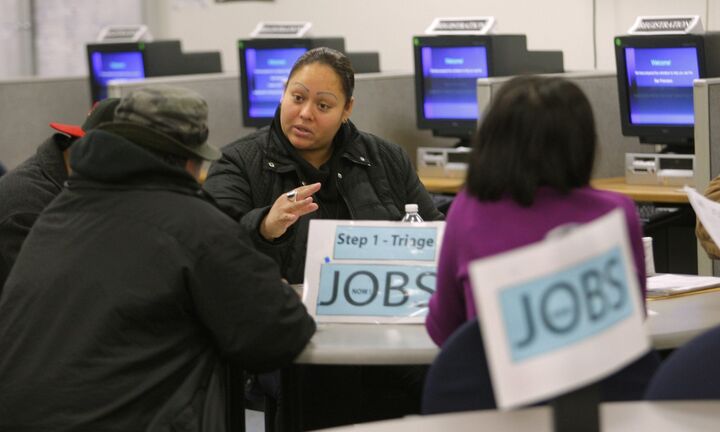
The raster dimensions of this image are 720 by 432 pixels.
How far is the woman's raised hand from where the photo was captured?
2676 millimetres

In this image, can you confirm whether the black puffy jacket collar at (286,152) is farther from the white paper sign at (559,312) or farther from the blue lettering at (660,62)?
the blue lettering at (660,62)

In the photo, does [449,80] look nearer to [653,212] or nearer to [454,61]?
[454,61]

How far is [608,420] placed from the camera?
1.53 meters

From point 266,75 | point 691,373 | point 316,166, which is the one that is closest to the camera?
point 691,373

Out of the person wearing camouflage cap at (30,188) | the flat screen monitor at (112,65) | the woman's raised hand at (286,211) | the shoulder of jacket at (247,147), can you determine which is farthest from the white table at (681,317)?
the flat screen monitor at (112,65)

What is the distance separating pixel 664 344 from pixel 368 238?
0.62 m

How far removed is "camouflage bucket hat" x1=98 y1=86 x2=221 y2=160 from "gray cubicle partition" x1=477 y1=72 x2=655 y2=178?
3.03 m

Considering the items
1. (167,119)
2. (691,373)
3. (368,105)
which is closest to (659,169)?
(368,105)

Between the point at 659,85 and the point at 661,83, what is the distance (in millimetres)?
12

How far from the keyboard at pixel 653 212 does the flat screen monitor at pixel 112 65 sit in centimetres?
299

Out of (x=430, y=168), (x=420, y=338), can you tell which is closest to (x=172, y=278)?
(x=420, y=338)

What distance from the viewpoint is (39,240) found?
2.19 metres

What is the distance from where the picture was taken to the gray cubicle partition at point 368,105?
5.50 metres

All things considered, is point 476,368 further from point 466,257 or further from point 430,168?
point 430,168
